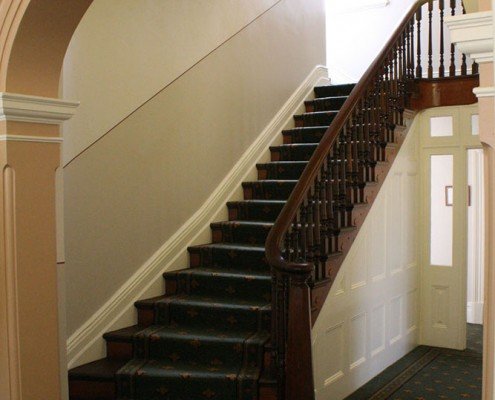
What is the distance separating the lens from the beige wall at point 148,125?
4109 mm

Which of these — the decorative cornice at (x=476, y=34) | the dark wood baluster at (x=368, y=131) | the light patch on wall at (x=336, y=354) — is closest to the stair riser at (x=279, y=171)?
the dark wood baluster at (x=368, y=131)

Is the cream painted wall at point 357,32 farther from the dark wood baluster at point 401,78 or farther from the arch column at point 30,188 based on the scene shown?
the arch column at point 30,188

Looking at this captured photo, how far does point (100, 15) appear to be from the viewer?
4.20 m

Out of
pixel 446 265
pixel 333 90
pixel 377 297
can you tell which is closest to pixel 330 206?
pixel 377 297

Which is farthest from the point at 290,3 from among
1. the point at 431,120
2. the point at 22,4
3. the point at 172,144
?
the point at 22,4

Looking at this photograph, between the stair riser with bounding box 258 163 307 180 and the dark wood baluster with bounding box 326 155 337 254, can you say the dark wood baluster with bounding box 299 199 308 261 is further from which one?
the stair riser with bounding box 258 163 307 180

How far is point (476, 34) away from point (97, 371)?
10.5 ft

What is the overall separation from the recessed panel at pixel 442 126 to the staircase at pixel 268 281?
0.59 metres

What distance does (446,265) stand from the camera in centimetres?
634

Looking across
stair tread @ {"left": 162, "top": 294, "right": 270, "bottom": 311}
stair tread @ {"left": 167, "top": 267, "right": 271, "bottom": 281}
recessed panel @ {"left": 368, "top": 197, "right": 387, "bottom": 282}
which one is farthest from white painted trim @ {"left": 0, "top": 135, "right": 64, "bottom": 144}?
recessed panel @ {"left": 368, "top": 197, "right": 387, "bottom": 282}

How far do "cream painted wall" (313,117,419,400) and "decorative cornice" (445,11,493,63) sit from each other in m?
2.82

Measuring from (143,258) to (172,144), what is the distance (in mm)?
913

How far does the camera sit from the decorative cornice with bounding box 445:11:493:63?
1.57 meters

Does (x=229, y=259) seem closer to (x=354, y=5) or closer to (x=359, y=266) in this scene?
(x=359, y=266)
